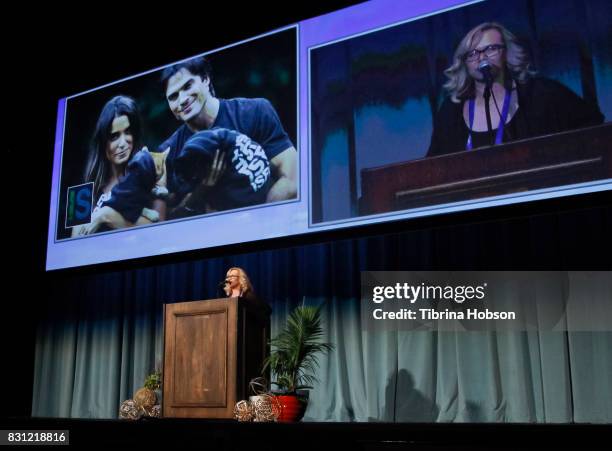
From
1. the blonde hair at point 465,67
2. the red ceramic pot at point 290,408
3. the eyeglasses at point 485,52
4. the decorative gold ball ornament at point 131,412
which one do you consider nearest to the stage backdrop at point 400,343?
the blonde hair at point 465,67

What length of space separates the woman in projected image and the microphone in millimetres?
2371

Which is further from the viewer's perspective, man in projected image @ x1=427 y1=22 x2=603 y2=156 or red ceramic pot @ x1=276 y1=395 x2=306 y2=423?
man in projected image @ x1=427 y1=22 x2=603 y2=156

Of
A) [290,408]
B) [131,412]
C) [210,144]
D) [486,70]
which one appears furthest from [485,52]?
[131,412]

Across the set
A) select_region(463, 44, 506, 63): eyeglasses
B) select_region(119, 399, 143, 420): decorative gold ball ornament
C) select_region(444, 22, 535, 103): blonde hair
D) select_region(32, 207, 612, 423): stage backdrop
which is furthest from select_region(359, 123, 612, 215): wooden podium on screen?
select_region(119, 399, 143, 420): decorative gold ball ornament

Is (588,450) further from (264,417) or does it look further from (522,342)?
(522,342)

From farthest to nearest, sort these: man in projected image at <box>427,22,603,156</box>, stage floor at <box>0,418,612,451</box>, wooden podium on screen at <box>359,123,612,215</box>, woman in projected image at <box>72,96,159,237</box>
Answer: woman in projected image at <box>72,96,159,237</box>, man in projected image at <box>427,22,603,156</box>, wooden podium on screen at <box>359,123,612,215</box>, stage floor at <box>0,418,612,451</box>

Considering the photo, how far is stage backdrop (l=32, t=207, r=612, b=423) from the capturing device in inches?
154

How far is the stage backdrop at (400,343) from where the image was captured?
392 centimetres

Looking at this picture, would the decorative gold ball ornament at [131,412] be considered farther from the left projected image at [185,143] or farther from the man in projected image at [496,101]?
the man in projected image at [496,101]

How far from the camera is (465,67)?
3.79m

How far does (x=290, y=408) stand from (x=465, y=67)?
2027mm

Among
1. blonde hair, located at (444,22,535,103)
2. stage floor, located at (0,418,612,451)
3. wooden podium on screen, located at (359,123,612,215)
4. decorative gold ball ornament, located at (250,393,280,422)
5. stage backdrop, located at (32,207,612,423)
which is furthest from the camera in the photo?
stage backdrop, located at (32,207,612,423)

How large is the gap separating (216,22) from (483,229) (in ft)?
7.49

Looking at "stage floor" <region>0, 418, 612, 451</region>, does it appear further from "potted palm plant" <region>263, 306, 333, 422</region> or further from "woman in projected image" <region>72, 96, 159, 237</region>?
"woman in projected image" <region>72, 96, 159, 237</region>
